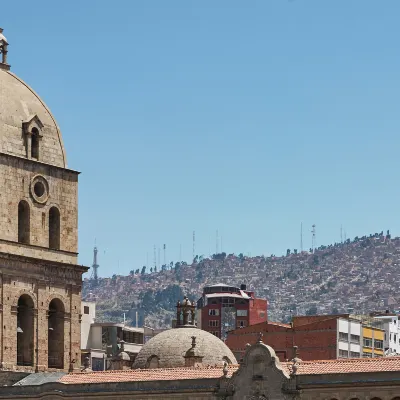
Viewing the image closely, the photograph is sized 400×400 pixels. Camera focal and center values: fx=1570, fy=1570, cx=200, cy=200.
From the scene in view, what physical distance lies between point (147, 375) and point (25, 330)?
27.0ft

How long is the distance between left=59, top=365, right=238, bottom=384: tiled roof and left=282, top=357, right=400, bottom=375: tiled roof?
384cm

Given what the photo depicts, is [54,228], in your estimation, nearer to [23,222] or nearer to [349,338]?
[23,222]

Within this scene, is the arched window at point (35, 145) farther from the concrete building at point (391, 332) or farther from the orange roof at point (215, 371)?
the concrete building at point (391, 332)

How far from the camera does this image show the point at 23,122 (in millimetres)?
78688

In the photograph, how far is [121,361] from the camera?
90.4m

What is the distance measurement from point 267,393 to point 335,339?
82878 mm

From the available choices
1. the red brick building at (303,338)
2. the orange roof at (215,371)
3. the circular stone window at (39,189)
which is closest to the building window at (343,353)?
the red brick building at (303,338)

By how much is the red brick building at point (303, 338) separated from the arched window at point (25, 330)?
64.1 metres

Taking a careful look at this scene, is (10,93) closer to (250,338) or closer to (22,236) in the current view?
(22,236)

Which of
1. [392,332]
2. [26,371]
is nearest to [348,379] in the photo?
[26,371]

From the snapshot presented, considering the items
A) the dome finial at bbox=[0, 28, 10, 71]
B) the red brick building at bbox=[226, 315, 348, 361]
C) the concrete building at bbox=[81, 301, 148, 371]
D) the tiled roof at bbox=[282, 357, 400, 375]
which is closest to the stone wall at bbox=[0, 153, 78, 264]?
the dome finial at bbox=[0, 28, 10, 71]

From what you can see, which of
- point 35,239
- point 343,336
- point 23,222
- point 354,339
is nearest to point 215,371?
point 35,239

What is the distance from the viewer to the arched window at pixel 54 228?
79.6 metres

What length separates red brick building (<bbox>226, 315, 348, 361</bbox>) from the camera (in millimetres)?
144000
